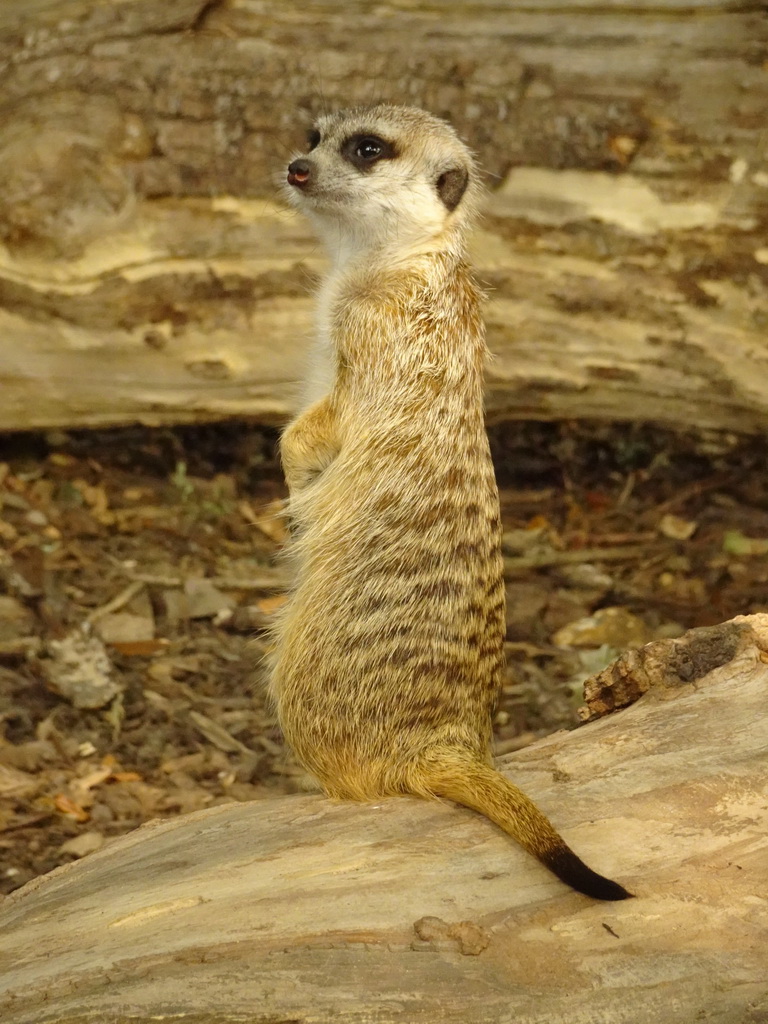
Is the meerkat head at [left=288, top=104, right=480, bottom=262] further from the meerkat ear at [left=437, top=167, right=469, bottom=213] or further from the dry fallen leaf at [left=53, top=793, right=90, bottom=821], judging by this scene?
the dry fallen leaf at [left=53, top=793, right=90, bottom=821]

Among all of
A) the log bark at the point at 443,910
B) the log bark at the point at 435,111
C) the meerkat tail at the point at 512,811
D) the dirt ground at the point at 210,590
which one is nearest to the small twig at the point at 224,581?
the dirt ground at the point at 210,590

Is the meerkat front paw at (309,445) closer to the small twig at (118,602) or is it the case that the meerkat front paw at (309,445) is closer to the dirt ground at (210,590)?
the dirt ground at (210,590)

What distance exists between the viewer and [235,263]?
12.1ft

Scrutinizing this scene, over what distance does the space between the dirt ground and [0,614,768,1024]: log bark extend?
3.06 ft

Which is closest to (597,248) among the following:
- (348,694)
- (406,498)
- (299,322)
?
(299,322)

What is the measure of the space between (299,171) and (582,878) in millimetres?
1544

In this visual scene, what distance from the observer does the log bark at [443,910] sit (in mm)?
1638

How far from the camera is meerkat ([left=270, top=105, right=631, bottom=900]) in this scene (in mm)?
2133

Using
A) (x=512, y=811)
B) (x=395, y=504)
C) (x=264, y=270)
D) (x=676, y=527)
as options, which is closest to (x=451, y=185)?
(x=395, y=504)

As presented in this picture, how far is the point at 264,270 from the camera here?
12.2 feet

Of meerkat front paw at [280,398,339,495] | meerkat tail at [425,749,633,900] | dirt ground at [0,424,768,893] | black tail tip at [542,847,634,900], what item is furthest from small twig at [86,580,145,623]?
black tail tip at [542,847,634,900]

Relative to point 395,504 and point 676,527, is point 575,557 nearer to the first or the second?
point 676,527

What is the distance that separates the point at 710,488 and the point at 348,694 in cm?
264

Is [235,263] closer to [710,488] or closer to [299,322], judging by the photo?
[299,322]
